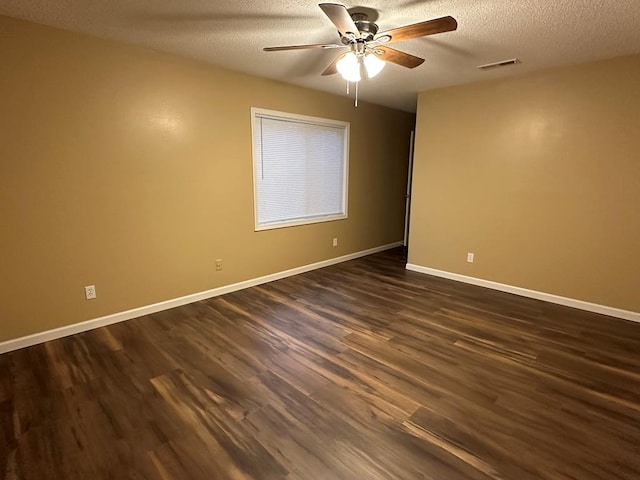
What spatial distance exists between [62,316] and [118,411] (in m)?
1.33

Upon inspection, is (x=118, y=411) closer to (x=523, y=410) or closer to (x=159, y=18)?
(x=523, y=410)

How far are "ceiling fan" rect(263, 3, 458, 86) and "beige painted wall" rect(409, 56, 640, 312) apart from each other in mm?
1893

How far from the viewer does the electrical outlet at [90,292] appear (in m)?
2.88

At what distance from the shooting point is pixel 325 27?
8.06 ft

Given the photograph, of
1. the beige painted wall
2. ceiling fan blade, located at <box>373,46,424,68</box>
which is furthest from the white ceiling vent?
ceiling fan blade, located at <box>373,46,424,68</box>

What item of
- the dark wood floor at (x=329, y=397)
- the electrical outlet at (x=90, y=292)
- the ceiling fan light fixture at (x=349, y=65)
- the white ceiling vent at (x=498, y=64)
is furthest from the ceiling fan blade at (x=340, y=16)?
the electrical outlet at (x=90, y=292)

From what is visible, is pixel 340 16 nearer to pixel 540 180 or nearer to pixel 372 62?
pixel 372 62

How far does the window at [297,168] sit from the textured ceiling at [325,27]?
0.81 meters

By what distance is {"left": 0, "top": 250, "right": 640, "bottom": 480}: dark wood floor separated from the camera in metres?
1.62

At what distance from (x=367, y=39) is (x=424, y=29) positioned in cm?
46

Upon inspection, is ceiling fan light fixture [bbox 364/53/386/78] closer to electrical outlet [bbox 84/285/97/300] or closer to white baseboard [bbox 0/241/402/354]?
white baseboard [bbox 0/241/402/354]

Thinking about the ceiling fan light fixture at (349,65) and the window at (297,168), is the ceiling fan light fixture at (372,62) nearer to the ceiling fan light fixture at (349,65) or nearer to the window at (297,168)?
the ceiling fan light fixture at (349,65)

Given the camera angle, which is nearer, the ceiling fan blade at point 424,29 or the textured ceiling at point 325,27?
the ceiling fan blade at point 424,29

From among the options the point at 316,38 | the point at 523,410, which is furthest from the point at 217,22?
the point at 523,410
